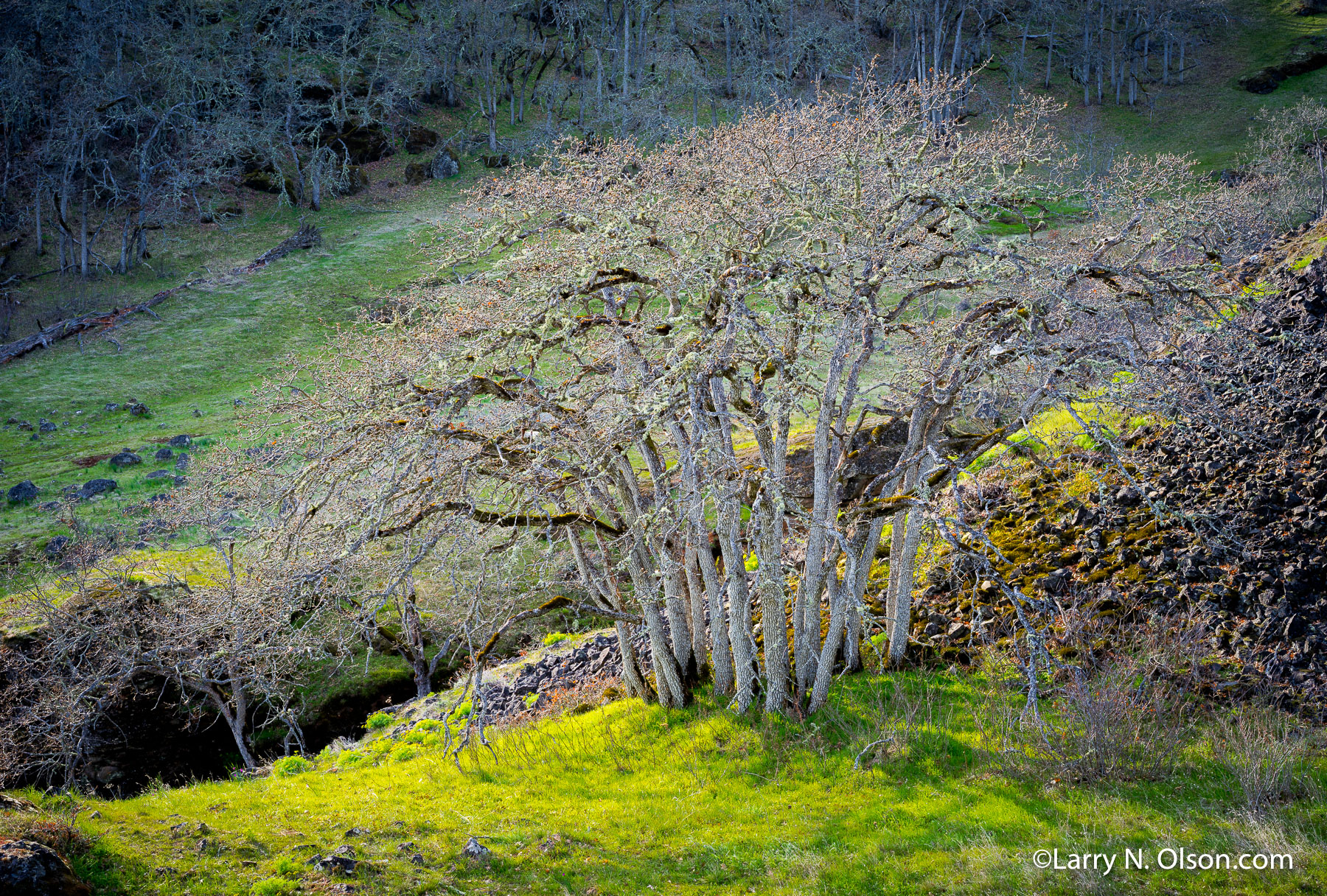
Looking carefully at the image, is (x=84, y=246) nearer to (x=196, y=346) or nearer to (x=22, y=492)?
(x=196, y=346)

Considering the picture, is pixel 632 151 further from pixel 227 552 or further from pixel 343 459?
pixel 227 552

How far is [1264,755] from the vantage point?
7.57m

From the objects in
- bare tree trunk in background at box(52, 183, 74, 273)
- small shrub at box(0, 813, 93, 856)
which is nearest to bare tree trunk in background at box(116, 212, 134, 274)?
bare tree trunk in background at box(52, 183, 74, 273)

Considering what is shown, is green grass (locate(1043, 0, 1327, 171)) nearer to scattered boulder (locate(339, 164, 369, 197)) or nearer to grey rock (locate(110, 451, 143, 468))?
scattered boulder (locate(339, 164, 369, 197))

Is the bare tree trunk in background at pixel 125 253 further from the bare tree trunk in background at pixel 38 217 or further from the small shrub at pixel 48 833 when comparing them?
the small shrub at pixel 48 833

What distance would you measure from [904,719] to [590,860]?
4258 mm

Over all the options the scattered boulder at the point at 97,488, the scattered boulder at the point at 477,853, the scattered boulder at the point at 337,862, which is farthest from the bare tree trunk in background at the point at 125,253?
the scattered boulder at the point at 477,853

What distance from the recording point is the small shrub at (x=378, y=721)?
16062 millimetres

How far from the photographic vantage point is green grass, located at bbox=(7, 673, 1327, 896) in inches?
261

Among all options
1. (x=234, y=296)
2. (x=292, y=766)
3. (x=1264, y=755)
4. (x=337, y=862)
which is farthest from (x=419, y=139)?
(x=1264, y=755)

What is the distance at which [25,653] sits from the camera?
15797mm

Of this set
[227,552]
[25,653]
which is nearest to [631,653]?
[227,552]

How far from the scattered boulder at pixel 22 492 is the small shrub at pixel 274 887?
24036mm

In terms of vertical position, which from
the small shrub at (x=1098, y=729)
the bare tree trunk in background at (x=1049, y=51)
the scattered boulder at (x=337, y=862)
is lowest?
the small shrub at (x=1098, y=729)
